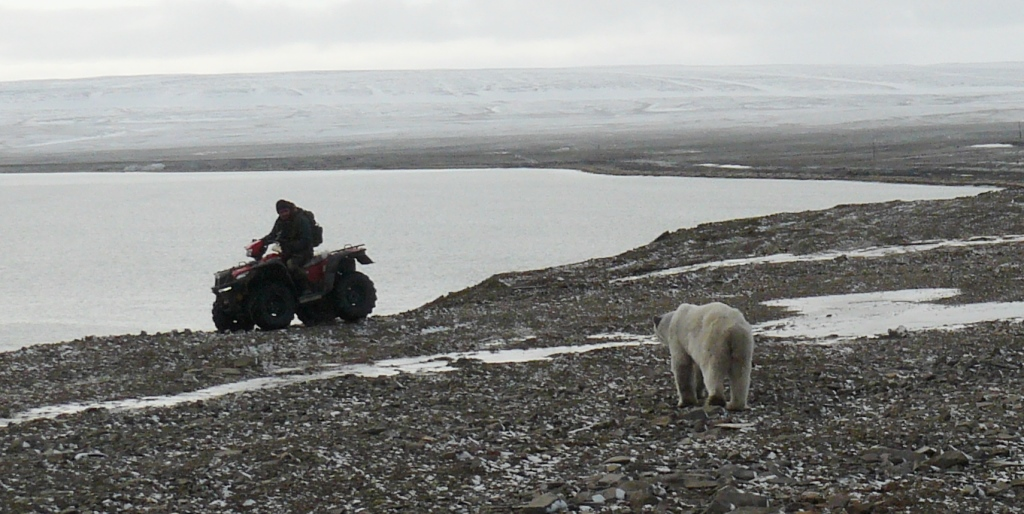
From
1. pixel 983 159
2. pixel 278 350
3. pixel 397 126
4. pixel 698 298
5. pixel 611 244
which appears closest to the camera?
pixel 278 350

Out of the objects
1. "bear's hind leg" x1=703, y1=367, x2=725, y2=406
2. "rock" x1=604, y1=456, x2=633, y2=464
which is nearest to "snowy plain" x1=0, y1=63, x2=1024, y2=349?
"bear's hind leg" x1=703, y1=367, x2=725, y2=406

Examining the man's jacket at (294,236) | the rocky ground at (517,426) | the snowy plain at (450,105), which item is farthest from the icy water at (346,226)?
the snowy plain at (450,105)

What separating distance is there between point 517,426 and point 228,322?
655 centimetres

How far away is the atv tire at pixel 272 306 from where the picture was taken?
1314 centimetres

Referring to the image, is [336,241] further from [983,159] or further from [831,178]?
[983,159]

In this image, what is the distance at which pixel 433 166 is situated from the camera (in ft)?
201

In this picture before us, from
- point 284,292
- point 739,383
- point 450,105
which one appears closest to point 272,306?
point 284,292

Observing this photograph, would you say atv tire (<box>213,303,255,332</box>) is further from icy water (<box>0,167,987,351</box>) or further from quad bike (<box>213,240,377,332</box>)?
icy water (<box>0,167,987,351</box>)

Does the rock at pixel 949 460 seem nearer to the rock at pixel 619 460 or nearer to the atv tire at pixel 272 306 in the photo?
the rock at pixel 619 460

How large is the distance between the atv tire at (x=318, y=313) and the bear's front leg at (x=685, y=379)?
20.7 feet

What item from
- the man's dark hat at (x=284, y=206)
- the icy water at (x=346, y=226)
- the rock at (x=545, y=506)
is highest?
the man's dark hat at (x=284, y=206)

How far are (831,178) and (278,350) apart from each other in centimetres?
3511

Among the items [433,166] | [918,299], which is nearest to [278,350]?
[918,299]

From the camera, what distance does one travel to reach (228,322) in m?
13.5
